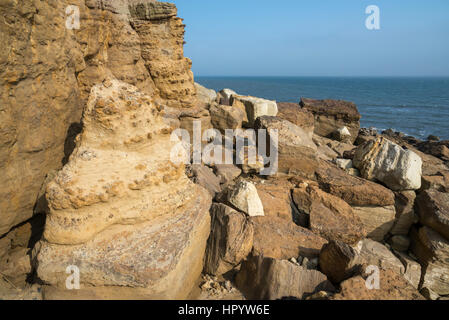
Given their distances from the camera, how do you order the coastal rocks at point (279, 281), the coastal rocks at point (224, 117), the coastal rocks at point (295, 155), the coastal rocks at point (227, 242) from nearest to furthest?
1. the coastal rocks at point (279, 281)
2. the coastal rocks at point (227, 242)
3. the coastal rocks at point (295, 155)
4. the coastal rocks at point (224, 117)

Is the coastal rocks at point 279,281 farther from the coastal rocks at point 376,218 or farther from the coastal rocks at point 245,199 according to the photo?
the coastal rocks at point 376,218

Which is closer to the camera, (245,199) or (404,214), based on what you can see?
(245,199)

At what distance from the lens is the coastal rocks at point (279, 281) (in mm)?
2668

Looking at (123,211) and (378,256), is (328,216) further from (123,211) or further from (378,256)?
(123,211)

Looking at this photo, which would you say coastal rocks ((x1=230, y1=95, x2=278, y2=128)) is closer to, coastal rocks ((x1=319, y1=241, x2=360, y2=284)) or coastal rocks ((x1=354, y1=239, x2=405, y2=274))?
coastal rocks ((x1=354, y1=239, x2=405, y2=274))

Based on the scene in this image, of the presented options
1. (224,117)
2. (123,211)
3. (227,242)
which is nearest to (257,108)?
(224,117)

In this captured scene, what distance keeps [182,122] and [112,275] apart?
4.38m

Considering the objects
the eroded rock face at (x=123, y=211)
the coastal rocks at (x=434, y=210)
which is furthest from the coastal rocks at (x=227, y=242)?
the coastal rocks at (x=434, y=210)

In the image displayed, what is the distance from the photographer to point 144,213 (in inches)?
109

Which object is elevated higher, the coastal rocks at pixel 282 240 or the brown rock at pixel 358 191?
the brown rock at pixel 358 191

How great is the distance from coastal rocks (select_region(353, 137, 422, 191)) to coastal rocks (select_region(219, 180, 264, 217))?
305cm

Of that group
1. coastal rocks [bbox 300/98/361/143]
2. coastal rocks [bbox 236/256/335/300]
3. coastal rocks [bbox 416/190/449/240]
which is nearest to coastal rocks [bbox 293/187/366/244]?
coastal rocks [bbox 236/256/335/300]

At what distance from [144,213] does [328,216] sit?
278cm

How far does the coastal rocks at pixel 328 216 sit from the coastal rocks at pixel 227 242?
4.17ft
